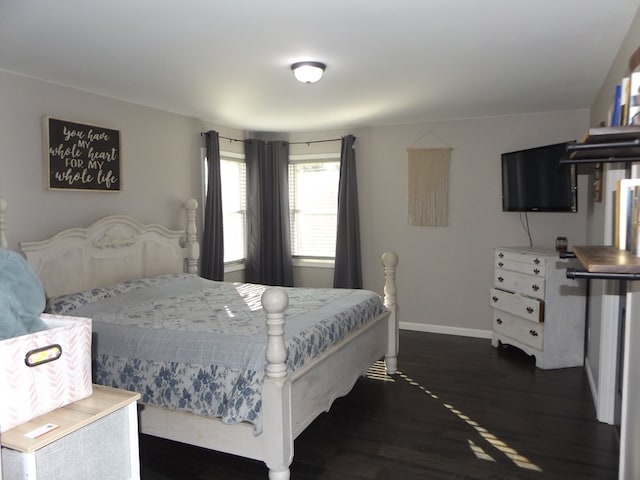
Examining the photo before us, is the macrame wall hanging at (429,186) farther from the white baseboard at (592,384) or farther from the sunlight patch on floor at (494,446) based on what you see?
the sunlight patch on floor at (494,446)

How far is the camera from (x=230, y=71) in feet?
11.1

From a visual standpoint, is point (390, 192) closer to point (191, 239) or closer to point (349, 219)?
point (349, 219)

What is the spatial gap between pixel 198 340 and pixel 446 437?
5.40 ft

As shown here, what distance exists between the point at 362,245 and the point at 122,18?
3932 millimetres

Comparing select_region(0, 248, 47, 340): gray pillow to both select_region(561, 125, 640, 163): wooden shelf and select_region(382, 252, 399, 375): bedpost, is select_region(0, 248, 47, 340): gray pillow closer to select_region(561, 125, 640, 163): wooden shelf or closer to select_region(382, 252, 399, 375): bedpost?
select_region(561, 125, 640, 163): wooden shelf

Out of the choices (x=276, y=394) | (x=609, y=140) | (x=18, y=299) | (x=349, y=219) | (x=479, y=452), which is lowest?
(x=479, y=452)

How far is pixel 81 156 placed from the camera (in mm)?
3887

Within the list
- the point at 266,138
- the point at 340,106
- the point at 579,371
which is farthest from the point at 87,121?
the point at 579,371

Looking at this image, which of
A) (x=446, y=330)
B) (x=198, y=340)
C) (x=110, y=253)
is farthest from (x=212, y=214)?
(x=446, y=330)

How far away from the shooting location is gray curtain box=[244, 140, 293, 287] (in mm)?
6020

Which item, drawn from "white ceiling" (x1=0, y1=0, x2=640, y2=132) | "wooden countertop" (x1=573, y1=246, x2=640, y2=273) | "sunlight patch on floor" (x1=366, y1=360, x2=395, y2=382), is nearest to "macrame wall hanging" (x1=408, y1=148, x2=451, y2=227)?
"white ceiling" (x1=0, y1=0, x2=640, y2=132)

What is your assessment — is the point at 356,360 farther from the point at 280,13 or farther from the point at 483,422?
the point at 280,13

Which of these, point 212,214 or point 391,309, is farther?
point 212,214

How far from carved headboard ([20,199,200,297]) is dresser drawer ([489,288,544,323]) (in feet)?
10.0
